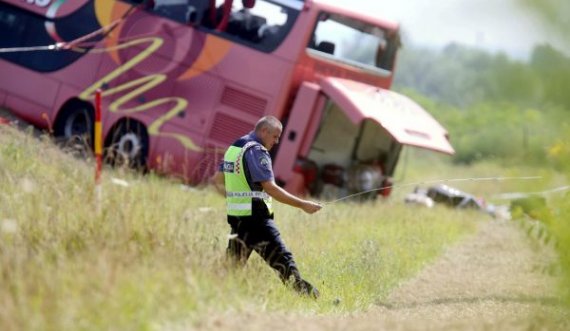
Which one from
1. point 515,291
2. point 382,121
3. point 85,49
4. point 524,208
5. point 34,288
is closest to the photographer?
point 34,288

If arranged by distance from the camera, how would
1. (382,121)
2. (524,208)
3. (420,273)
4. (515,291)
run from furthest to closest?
(382,121)
(420,273)
(515,291)
(524,208)

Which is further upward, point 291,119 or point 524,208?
point 524,208

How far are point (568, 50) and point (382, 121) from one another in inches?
459

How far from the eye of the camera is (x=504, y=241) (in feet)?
64.1

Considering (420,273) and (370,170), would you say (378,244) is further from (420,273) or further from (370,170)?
(370,170)

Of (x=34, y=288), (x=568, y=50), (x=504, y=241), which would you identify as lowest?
(x=504, y=241)

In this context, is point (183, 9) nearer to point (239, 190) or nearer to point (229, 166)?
point (229, 166)

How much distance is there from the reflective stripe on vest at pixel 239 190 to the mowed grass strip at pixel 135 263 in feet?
1.11

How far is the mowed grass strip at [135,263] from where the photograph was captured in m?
7.10

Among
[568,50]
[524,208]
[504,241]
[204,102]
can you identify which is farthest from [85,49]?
[568,50]

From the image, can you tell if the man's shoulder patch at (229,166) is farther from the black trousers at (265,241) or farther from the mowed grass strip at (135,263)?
the mowed grass strip at (135,263)

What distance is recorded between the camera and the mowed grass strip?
279 inches

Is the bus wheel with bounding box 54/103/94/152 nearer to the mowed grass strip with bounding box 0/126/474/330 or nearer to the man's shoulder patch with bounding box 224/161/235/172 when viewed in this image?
the mowed grass strip with bounding box 0/126/474/330

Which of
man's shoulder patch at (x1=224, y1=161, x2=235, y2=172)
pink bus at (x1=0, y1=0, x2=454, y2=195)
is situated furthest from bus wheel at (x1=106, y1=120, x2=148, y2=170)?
man's shoulder patch at (x1=224, y1=161, x2=235, y2=172)
